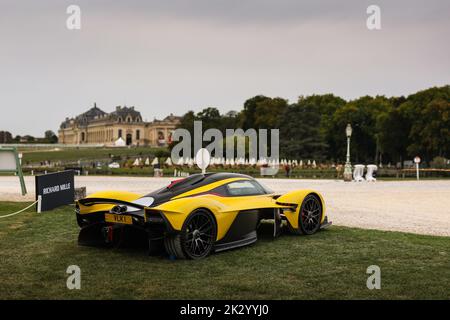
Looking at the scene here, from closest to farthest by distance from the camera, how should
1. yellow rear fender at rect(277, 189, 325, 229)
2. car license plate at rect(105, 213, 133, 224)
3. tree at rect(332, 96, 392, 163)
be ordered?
car license plate at rect(105, 213, 133, 224) < yellow rear fender at rect(277, 189, 325, 229) < tree at rect(332, 96, 392, 163)

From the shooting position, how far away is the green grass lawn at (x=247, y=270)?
650 centimetres

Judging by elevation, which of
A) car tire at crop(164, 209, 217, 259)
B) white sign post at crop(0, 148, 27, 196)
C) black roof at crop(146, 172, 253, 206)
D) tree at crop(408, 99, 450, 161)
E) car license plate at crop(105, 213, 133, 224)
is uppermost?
tree at crop(408, 99, 450, 161)

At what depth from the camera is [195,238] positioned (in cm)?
852

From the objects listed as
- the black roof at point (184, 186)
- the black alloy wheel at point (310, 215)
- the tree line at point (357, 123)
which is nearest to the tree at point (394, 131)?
the tree line at point (357, 123)

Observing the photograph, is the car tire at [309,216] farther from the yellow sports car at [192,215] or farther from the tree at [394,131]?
the tree at [394,131]

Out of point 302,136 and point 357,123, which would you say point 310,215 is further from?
point 357,123

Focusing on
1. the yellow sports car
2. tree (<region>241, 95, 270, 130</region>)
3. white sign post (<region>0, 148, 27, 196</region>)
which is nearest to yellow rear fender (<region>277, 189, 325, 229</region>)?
the yellow sports car

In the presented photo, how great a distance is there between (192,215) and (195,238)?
1.34 feet

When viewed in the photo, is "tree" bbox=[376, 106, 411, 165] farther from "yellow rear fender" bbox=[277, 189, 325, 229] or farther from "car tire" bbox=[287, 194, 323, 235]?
"yellow rear fender" bbox=[277, 189, 325, 229]

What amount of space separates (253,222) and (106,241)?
104 inches

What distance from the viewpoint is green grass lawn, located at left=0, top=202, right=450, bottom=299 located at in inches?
256

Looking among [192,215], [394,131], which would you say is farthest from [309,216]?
[394,131]

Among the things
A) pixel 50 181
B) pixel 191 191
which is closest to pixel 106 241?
pixel 191 191
